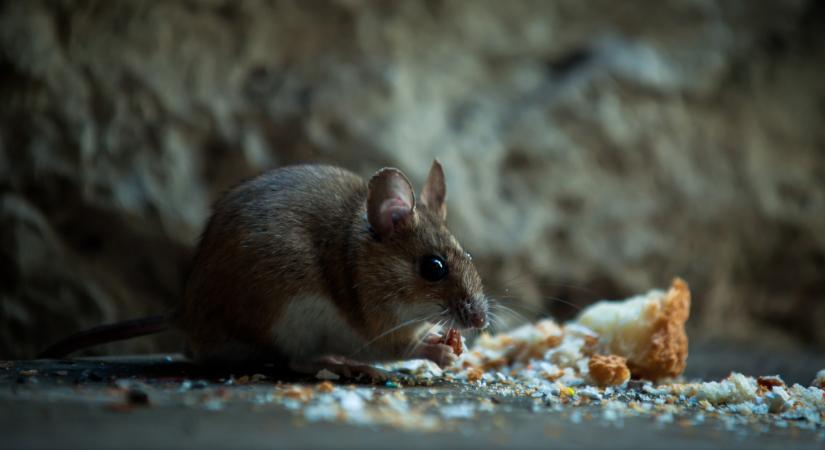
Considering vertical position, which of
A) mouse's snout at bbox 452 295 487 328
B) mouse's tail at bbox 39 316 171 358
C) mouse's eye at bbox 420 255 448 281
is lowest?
mouse's tail at bbox 39 316 171 358

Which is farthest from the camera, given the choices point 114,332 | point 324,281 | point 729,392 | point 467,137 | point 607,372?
point 467,137

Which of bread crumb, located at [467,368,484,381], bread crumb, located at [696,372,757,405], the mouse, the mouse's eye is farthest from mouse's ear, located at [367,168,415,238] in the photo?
bread crumb, located at [696,372,757,405]

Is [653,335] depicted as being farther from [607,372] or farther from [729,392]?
[729,392]

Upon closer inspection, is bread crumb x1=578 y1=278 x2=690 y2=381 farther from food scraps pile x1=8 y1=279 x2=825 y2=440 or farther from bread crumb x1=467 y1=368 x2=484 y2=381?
bread crumb x1=467 y1=368 x2=484 y2=381

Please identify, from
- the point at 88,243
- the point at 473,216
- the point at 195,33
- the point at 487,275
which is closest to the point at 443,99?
the point at 473,216

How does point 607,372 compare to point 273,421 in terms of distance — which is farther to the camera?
point 607,372

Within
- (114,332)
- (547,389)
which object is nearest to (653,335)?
(547,389)
